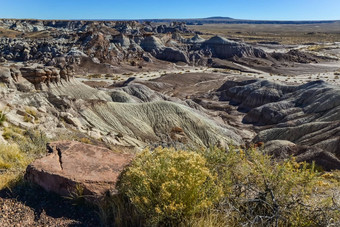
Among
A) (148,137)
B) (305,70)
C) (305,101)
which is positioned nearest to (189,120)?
(148,137)

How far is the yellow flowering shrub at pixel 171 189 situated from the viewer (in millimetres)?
4363

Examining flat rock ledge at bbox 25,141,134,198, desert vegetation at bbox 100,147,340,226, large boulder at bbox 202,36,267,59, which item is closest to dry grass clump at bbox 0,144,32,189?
flat rock ledge at bbox 25,141,134,198

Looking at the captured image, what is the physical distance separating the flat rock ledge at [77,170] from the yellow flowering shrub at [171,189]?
895 millimetres

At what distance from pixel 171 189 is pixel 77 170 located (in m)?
2.64

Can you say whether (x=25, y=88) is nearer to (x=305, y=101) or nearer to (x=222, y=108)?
(x=222, y=108)

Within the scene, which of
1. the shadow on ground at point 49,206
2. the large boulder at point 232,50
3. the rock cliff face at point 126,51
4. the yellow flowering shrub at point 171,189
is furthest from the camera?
the large boulder at point 232,50

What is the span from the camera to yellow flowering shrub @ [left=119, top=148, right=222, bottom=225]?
4363 millimetres

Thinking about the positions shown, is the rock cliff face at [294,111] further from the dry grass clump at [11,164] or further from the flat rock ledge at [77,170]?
the dry grass clump at [11,164]

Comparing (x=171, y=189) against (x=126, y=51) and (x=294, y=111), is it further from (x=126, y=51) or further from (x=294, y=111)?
(x=126, y=51)

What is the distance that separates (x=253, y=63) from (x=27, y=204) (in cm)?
8088

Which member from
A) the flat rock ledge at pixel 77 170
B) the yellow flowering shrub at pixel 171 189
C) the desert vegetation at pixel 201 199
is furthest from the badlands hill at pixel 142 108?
the yellow flowering shrub at pixel 171 189

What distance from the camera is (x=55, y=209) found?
549 cm

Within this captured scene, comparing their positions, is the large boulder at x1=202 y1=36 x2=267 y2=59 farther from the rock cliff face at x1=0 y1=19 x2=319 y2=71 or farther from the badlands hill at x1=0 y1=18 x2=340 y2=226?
the badlands hill at x1=0 y1=18 x2=340 y2=226

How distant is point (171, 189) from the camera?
4.48 metres
